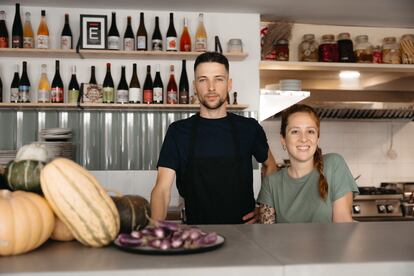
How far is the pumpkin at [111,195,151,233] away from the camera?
1081 mm

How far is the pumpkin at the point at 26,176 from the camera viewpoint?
41.8 inches

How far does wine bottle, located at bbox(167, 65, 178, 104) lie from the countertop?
257cm

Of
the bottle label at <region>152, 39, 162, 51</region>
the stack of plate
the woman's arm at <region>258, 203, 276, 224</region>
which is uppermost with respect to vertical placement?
the bottle label at <region>152, 39, 162, 51</region>

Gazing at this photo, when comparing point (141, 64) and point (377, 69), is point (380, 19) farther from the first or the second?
point (141, 64)

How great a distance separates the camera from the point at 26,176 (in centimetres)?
106

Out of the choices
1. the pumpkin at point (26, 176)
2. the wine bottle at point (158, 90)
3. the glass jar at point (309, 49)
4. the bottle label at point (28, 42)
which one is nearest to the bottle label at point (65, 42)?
the bottle label at point (28, 42)

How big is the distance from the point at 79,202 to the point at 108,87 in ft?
9.12

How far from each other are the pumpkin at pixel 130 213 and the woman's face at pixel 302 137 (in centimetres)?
77

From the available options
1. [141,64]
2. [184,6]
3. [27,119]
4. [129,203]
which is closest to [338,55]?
[184,6]

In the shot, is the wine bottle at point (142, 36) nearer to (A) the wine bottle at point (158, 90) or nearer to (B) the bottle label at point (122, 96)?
(A) the wine bottle at point (158, 90)

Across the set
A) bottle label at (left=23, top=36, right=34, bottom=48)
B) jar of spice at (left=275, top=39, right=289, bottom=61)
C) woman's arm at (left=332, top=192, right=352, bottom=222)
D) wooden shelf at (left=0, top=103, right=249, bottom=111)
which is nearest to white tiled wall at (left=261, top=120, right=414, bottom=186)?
jar of spice at (left=275, top=39, right=289, bottom=61)

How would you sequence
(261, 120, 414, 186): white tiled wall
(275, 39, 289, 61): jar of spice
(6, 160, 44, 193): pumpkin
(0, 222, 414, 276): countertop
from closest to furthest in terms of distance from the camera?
(0, 222, 414, 276): countertop
(6, 160, 44, 193): pumpkin
(275, 39, 289, 61): jar of spice
(261, 120, 414, 186): white tiled wall

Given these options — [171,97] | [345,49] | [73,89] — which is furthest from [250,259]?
Answer: [345,49]

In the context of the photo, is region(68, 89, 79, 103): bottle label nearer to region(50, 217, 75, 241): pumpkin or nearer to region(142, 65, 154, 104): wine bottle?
region(142, 65, 154, 104): wine bottle
